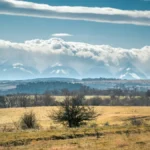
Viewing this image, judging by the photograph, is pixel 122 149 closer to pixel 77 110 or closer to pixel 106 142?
pixel 106 142

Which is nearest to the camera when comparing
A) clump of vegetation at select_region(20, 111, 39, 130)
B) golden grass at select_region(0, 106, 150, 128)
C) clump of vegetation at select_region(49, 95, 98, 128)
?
clump of vegetation at select_region(20, 111, 39, 130)

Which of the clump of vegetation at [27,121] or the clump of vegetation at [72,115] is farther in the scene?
the clump of vegetation at [72,115]

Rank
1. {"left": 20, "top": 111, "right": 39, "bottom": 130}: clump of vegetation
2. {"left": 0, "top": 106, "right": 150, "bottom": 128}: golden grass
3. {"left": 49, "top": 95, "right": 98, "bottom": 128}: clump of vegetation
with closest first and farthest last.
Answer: {"left": 20, "top": 111, "right": 39, "bottom": 130}: clump of vegetation, {"left": 49, "top": 95, "right": 98, "bottom": 128}: clump of vegetation, {"left": 0, "top": 106, "right": 150, "bottom": 128}: golden grass

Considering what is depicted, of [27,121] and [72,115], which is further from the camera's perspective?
[72,115]

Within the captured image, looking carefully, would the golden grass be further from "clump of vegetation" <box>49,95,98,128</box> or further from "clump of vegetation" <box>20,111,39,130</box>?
"clump of vegetation" <box>20,111,39,130</box>

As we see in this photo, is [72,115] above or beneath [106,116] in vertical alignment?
beneath

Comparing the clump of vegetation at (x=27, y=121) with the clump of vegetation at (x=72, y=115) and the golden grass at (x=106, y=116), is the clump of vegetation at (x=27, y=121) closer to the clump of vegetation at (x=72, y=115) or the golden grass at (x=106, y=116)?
the clump of vegetation at (x=72, y=115)

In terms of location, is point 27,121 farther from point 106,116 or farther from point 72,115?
point 106,116

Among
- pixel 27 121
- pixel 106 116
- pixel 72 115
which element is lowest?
pixel 27 121

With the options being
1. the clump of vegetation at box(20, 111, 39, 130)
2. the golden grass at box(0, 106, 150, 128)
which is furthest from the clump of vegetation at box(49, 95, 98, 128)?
the golden grass at box(0, 106, 150, 128)

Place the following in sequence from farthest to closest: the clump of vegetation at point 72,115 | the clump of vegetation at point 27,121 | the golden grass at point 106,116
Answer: the golden grass at point 106,116 → the clump of vegetation at point 72,115 → the clump of vegetation at point 27,121

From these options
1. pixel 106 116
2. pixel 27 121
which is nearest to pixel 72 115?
pixel 27 121

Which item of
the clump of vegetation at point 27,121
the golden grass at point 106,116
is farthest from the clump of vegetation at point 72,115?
A: the golden grass at point 106,116

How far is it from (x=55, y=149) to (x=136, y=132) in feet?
45.2
